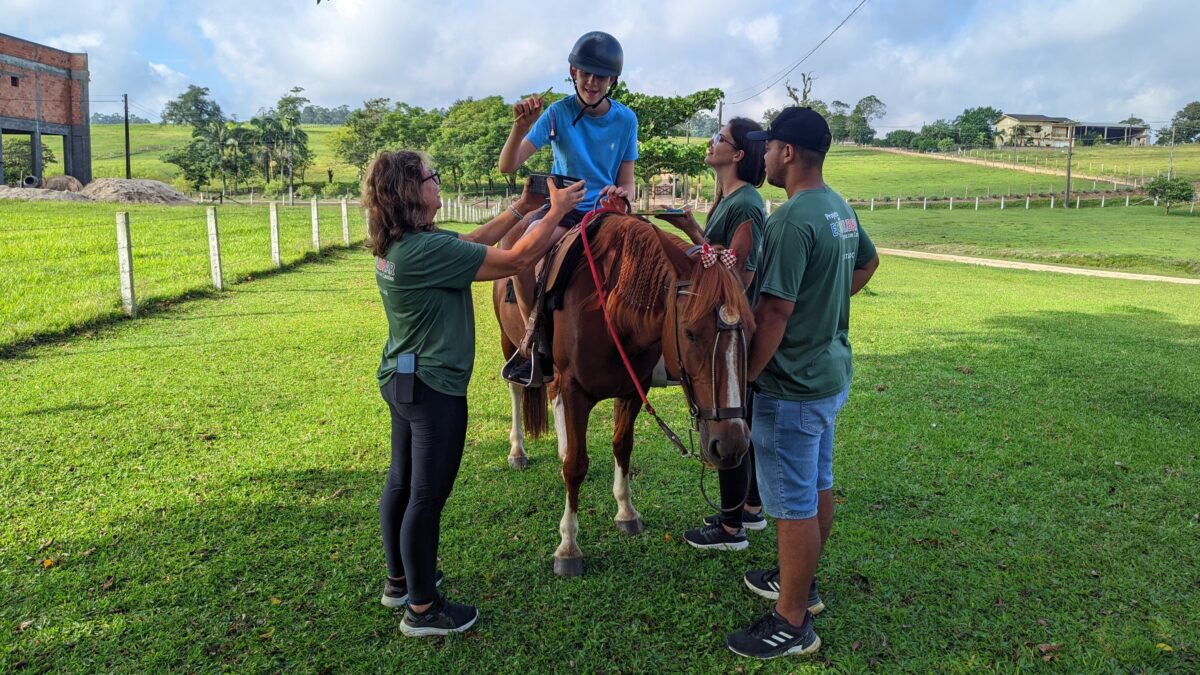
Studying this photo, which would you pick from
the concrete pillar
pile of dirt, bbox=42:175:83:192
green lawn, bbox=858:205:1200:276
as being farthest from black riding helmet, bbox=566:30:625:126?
the concrete pillar

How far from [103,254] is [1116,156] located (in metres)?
107

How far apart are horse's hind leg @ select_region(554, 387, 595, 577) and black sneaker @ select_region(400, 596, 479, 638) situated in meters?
0.72

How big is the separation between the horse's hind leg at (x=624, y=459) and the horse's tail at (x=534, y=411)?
35.2 inches

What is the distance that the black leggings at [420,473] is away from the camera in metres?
3.07

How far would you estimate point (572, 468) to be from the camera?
3.96 metres

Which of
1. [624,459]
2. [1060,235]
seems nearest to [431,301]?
[624,459]

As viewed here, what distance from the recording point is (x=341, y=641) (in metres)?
3.21

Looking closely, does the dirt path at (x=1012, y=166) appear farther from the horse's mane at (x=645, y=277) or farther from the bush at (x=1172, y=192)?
the horse's mane at (x=645, y=277)

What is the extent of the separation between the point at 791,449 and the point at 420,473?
1.67m

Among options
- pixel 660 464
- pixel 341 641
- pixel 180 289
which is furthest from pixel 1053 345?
pixel 180 289

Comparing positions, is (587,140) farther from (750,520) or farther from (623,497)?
(750,520)

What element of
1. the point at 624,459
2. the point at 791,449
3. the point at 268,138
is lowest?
the point at 624,459

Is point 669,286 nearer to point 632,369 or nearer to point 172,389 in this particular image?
point 632,369

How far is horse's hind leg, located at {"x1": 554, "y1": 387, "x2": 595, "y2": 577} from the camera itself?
386 centimetres
